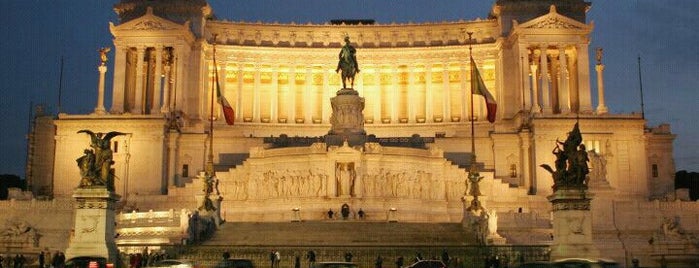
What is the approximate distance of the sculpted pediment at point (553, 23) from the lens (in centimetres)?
8825

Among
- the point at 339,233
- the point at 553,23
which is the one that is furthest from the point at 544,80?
the point at 339,233

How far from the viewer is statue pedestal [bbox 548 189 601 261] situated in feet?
129

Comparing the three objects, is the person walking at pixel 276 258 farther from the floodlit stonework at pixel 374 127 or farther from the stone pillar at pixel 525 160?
the stone pillar at pixel 525 160

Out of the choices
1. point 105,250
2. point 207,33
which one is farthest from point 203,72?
point 105,250

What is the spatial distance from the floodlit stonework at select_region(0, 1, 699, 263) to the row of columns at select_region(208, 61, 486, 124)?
159 millimetres

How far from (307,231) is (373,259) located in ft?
43.5

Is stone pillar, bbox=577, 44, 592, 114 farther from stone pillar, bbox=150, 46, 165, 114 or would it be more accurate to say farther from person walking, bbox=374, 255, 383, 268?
person walking, bbox=374, 255, 383, 268

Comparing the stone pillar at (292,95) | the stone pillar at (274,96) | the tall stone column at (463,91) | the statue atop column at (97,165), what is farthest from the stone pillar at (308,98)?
the statue atop column at (97,165)

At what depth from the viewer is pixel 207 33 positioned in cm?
9694

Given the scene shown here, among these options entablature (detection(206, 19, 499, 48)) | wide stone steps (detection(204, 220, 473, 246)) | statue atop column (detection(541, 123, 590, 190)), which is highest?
entablature (detection(206, 19, 499, 48))

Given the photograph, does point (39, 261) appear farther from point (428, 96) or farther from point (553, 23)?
point (553, 23)

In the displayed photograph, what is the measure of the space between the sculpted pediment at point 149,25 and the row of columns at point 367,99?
30.5 feet

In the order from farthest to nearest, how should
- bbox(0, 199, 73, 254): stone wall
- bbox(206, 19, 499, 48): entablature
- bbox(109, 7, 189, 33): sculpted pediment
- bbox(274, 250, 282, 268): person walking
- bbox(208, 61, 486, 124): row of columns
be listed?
1. bbox(206, 19, 499, 48): entablature
2. bbox(208, 61, 486, 124): row of columns
3. bbox(109, 7, 189, 33): sculpted pediment
4. bbox(0, 199, 73, 254): stone wall
5. bbox(274, 250, 282, 268): person walking

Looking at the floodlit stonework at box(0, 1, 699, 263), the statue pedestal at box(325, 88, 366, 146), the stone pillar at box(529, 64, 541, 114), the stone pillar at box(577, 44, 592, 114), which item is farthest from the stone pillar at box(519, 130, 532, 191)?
the statue pedestal at box(325, 88, 366, 146)
